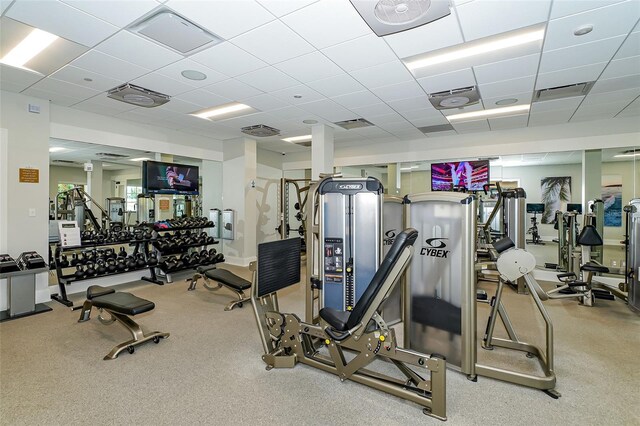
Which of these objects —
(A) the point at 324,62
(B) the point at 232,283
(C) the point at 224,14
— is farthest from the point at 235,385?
(A) the point at 324,62

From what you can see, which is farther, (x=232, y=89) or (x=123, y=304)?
(x=232, y=89)

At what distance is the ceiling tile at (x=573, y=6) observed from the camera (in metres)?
2.40

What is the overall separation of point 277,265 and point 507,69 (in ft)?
10.9

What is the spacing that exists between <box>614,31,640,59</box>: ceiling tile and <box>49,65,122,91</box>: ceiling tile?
5.40 m

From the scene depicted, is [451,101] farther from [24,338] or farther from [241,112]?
[24,338]

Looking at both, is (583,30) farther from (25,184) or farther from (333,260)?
(25,184)

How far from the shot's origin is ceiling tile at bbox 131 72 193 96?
391cm

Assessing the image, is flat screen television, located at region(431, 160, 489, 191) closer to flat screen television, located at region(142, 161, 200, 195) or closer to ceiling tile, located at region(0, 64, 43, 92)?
flat screen television, located at region(142, 161, 200, 195)

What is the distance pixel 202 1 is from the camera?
243cm

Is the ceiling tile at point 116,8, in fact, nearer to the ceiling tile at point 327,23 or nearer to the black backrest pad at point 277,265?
the ceiling tile at point 327,23

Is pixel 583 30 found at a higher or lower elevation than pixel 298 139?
lower

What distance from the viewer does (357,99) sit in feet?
15.4

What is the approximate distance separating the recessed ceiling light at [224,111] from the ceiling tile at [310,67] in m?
1.58

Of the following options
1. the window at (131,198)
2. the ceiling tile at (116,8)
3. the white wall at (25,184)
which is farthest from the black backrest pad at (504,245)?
the window at (131,198)
